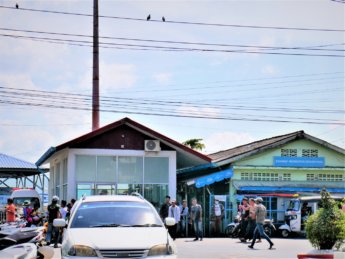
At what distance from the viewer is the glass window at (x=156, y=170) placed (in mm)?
30406

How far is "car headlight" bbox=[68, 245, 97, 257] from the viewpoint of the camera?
→ 417 inches

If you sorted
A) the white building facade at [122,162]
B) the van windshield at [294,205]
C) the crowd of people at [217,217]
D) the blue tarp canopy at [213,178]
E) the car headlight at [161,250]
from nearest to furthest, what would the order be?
the car headlight at [161,250], the crowd of people at [217,217], the white building facade at [122,162], the van windshield at [294,205], the blue tarp canopy at [213,178]

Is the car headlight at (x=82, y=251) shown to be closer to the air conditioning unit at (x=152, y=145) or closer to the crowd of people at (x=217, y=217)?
the crowd of people at (x=217, y=217)

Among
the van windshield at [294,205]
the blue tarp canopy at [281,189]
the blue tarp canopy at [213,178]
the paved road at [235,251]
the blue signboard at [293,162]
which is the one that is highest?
the blue signboard at [293,162]

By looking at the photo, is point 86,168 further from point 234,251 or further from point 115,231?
point 115,231

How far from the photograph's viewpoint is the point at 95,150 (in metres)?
29.5

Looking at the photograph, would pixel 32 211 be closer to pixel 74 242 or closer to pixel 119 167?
pixel 119 167

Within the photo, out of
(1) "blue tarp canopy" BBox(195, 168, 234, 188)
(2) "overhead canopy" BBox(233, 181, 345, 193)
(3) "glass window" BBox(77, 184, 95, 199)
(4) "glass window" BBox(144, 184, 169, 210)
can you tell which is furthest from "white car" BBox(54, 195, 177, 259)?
(2) "overhead canopy" BBox(233, 181, 345, 193)

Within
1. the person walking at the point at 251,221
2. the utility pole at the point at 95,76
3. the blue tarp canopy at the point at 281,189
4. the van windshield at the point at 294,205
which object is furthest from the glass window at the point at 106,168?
the van windshield at the point at 294,205

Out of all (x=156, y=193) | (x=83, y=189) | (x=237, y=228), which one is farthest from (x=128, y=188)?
(x=237, y=228)

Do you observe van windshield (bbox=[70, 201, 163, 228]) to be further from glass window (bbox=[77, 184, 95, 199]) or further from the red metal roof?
glass window (bbox=[77, 184, 95, 199])

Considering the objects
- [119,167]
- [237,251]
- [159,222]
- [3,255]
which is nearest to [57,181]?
[119,167]

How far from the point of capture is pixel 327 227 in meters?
15.6

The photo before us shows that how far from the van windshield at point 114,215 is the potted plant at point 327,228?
16.7 ft
